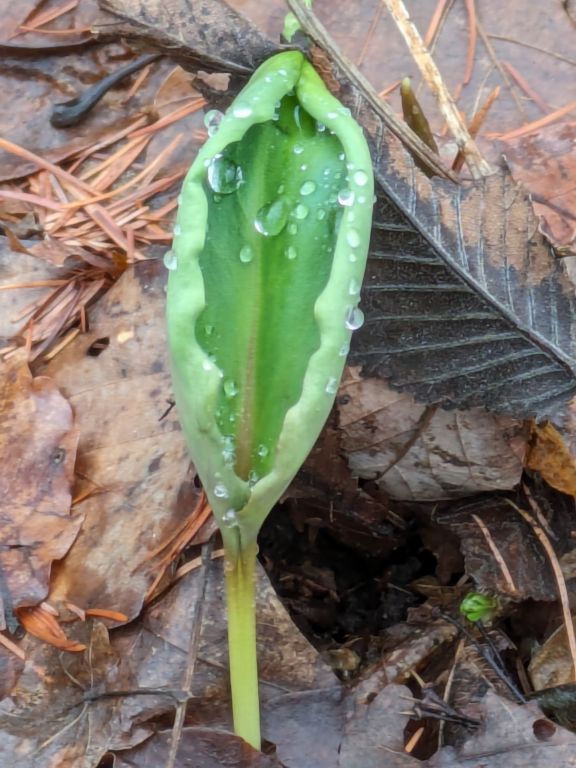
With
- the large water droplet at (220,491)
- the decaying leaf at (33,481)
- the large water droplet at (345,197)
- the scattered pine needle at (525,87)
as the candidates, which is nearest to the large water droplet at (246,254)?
the large water droplet at (345,197)

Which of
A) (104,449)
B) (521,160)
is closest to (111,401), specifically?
(104,449)

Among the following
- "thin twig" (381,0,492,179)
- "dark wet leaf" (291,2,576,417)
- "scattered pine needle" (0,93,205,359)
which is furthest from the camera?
"scattered pine needle" (0,93,205,359)

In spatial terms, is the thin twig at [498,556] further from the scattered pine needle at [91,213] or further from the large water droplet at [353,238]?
the scattered pine needle at [91,213]

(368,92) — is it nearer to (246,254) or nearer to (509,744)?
(246,254)


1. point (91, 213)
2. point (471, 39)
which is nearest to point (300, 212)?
point (91, 213)

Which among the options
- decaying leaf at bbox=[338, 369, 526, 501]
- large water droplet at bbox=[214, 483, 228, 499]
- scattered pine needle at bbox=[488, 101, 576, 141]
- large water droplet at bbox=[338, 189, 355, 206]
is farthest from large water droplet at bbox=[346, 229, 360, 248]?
scattered pine needle at bbox=[488, 101, 576, 141]

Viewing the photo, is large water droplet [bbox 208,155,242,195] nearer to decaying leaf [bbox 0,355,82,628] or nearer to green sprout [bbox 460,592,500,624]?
decaying leaf [bbox 0,355,82,628]
